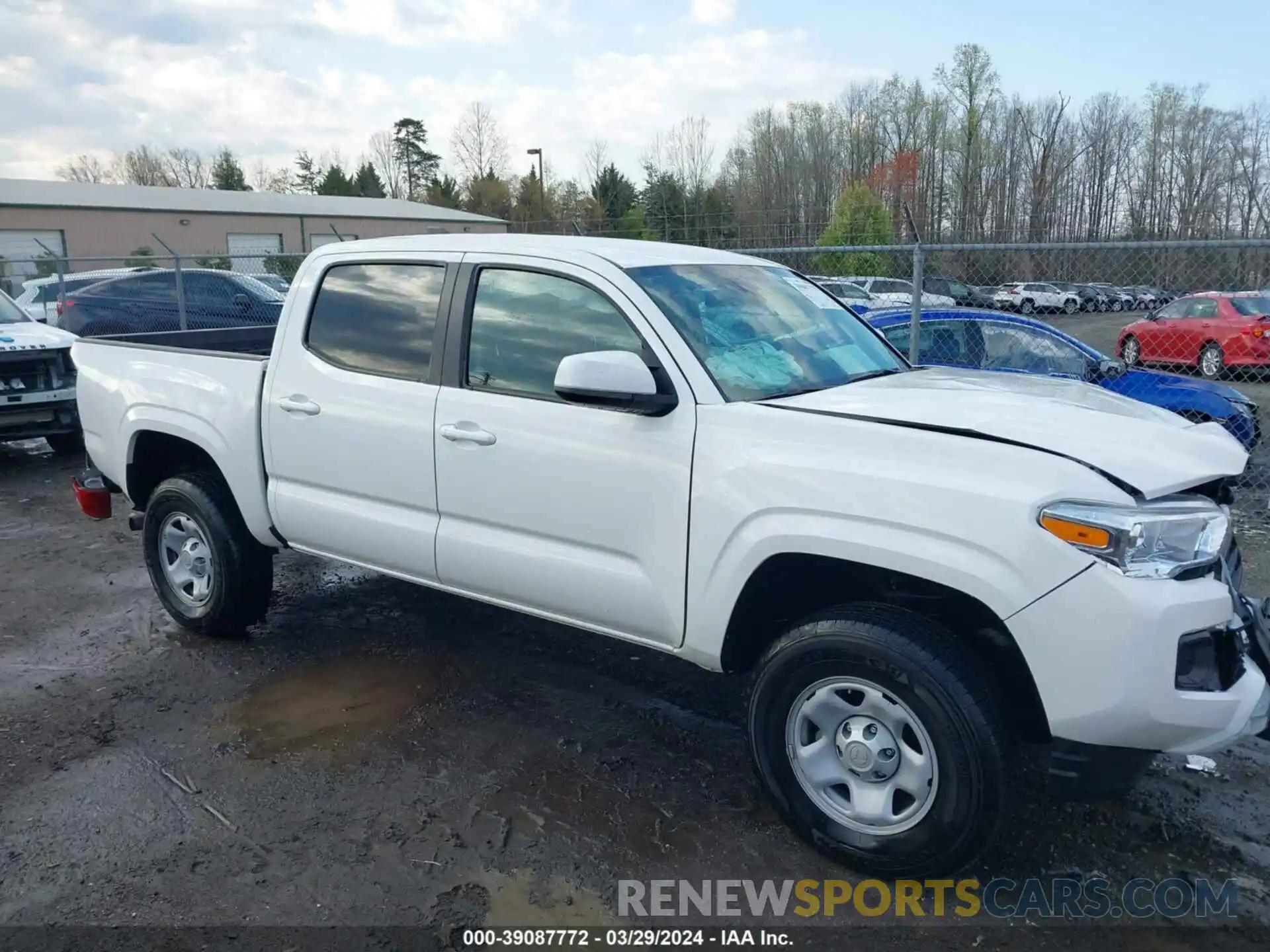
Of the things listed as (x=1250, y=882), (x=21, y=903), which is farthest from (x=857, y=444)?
(x=21, y=903)

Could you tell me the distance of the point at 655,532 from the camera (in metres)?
3.28

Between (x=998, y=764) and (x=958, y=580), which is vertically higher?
(x=958, y=580)

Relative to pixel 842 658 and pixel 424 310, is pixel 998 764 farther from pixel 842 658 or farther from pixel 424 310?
pixel 424 310

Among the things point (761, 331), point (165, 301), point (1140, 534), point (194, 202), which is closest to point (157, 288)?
point (165, 301)

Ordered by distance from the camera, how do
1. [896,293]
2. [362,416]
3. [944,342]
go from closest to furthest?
[362,416] → [944,342] → [896,293]

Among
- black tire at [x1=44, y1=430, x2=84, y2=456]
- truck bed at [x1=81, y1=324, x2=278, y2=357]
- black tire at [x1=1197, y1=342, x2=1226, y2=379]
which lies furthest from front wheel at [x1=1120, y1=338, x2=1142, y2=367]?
black tire at [x1=44, y1=430, x2=84, y2=456]

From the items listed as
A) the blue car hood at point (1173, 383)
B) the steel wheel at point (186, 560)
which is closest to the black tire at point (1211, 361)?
the blue car hood at point (1173, 383)

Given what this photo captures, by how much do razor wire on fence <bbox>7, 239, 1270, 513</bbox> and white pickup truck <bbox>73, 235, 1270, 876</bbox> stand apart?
0.51 meters

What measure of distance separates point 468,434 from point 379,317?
0.87m

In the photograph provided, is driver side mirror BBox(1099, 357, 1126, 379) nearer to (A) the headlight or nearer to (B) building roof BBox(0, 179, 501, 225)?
(A) the headlight

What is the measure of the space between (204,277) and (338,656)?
36.8 feet

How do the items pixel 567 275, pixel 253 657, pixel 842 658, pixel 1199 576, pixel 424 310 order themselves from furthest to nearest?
pixel 253 657 → pixel 424 310 → pixel 567 275 → pixel 842 658 → pixel 1199 576

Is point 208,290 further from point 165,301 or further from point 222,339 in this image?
point 222,339

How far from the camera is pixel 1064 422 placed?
2.97 meters
